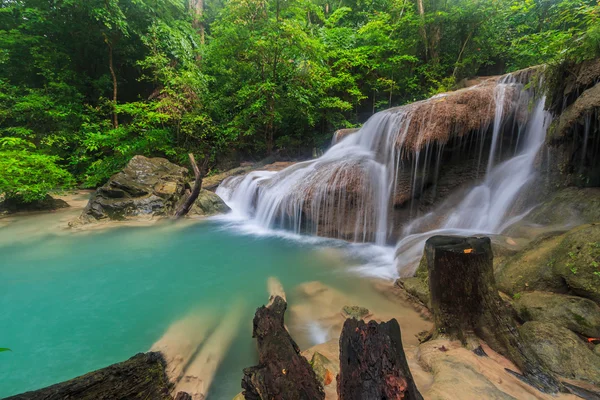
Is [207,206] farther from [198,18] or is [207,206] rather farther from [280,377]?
[198,18]

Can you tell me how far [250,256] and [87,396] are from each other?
14.4 ft

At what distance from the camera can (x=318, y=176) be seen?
304 inches

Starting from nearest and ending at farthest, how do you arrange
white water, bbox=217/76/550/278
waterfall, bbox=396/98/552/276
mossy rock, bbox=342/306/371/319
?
mossy rock, bbox=342/306/371/319, waterfall, bbox=396/98/552/276, white water, bbox=217/76/550/278

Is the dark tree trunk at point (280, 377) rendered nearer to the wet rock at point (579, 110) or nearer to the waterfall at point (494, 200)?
the waterfall at point (494, 200)

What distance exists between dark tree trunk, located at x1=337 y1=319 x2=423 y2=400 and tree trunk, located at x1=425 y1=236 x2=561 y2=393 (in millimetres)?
900

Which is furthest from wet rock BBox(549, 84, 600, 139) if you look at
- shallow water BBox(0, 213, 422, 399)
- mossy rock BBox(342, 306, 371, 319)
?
mossy rock BBox(342, 306, 371, 319)

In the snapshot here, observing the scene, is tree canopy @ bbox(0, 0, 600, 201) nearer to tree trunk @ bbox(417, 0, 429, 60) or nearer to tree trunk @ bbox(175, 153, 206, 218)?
tree trunk @ bbox(417, 0, 429, 60)

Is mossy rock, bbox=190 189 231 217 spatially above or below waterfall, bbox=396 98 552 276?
below

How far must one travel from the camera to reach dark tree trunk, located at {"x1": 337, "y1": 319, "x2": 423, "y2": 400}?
129cm

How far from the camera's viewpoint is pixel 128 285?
176 inches

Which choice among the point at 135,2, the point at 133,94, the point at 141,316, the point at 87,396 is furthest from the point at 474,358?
the point at 133,94

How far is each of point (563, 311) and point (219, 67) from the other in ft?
51.5

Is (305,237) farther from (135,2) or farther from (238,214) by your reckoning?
(135,2)

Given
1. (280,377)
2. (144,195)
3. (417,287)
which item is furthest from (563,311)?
(144,195)
